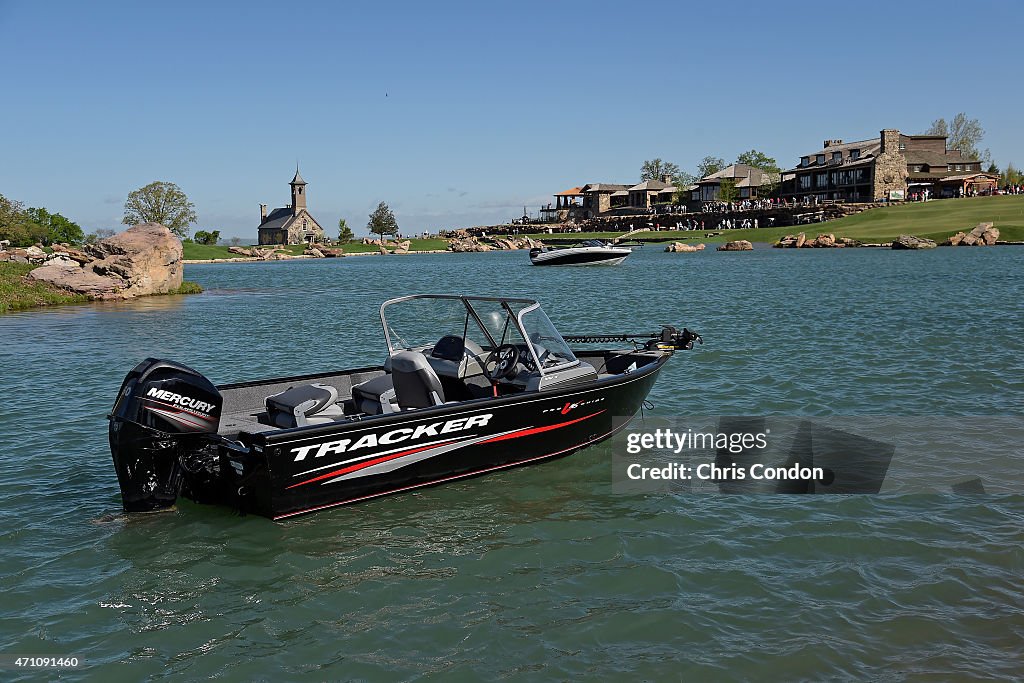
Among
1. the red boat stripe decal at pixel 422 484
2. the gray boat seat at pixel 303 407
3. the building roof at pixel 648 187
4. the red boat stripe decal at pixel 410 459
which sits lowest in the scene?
the red boat stripe decal at pixel 422 484

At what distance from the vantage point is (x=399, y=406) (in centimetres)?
1073

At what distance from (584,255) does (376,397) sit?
→ 70001 mm

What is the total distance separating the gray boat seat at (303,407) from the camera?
413 inches

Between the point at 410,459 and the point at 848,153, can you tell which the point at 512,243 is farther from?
the point at 410,459

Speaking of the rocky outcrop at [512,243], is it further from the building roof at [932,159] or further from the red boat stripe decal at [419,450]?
the red boat stripe decal at [419,450]

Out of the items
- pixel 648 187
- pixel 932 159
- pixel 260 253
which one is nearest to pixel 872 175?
pixel 932 159

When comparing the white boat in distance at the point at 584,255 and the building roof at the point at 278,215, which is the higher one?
the building roof at the point at 278,215

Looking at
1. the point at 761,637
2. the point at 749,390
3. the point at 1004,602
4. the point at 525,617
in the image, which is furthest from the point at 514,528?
the point at 749,390

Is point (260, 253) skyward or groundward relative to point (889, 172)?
groundward

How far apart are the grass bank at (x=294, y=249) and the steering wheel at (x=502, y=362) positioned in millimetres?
118950

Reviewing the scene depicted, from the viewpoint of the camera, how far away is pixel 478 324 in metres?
12.3

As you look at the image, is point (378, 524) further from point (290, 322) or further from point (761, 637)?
point (290, 322)

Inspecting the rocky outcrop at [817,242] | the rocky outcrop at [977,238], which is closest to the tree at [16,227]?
the rocky outcrop at [817,242]

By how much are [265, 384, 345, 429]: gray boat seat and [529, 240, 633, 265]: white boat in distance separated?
225ft
